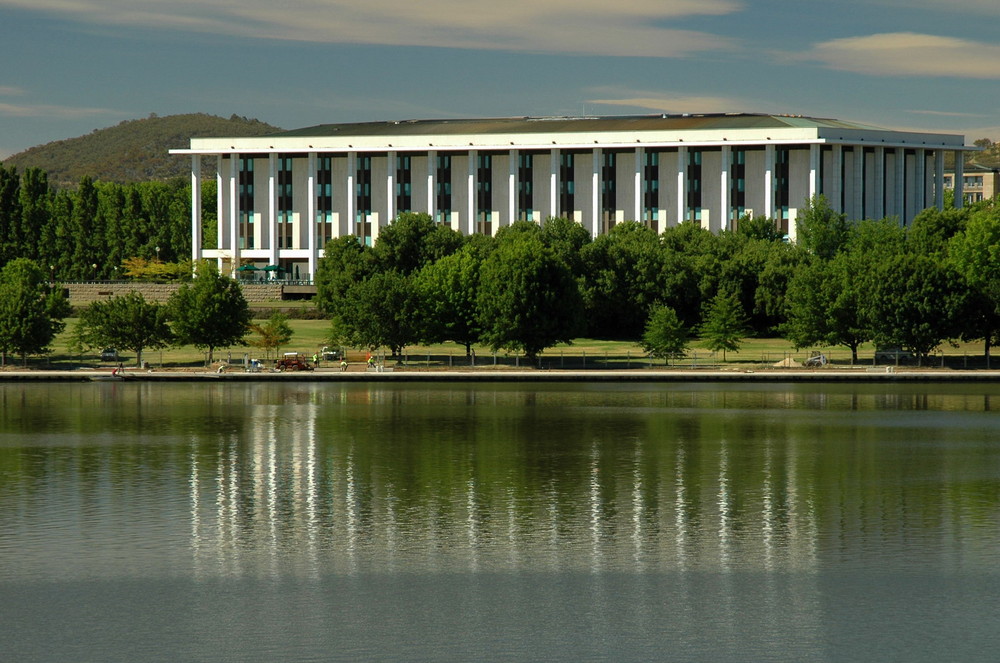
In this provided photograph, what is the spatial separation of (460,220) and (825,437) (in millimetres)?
124768

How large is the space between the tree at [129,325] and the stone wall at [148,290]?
149 feet

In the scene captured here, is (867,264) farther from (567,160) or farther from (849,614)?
(849,614)

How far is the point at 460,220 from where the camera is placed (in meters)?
186

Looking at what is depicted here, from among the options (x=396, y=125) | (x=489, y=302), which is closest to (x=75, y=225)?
(x=396, y=125)

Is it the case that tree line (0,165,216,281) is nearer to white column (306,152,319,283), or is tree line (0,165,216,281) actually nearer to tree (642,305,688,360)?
white column (306,152,319,283)

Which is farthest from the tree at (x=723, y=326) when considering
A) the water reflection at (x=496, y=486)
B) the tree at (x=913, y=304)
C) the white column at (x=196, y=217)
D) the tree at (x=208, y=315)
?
the white column at (x=196, y=217)

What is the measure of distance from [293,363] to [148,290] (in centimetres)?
5768

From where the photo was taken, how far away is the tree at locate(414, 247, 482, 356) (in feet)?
367

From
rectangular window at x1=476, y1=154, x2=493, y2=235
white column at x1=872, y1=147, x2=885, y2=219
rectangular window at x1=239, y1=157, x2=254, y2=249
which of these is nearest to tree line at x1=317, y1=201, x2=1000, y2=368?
white column at x1=872, y1=147, x2=885, y2=219

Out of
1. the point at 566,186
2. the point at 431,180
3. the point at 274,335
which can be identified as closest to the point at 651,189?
the point at 566,186

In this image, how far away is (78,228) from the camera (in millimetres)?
177125

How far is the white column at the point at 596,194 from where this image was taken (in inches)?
7028

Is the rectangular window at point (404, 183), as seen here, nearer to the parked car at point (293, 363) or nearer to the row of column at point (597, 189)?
the row of column at point (597, 189)

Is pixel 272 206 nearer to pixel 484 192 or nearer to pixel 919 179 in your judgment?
pixel 484 192
